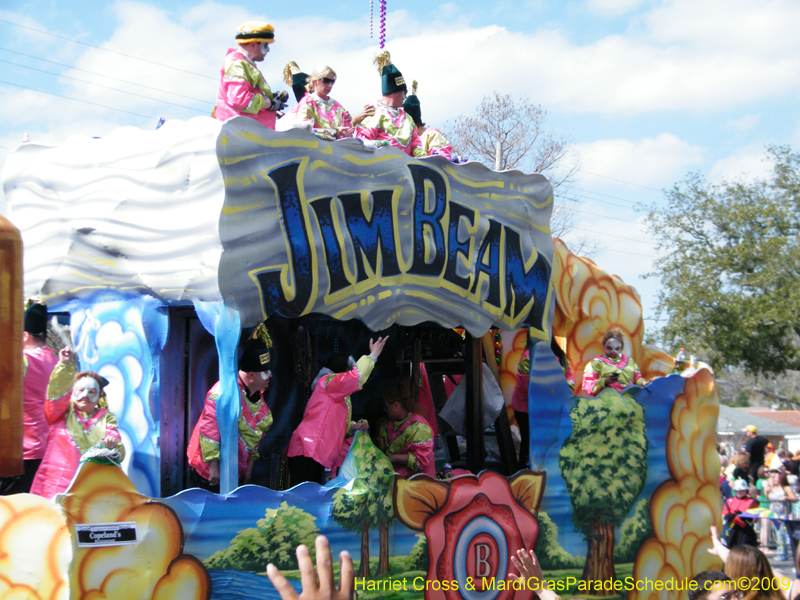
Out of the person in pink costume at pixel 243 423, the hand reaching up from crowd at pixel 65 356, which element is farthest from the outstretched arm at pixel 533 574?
the hand reaching up from crowd at pixel 65 356

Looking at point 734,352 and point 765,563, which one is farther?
point 734,352

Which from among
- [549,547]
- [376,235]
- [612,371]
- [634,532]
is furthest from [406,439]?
[634,532]

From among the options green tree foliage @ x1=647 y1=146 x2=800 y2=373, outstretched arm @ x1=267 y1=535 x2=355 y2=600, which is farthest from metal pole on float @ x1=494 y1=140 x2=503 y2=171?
outstretched arm @ x1=267 y1=535 x2=355 y2=600

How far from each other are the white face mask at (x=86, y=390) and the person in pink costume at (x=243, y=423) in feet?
2.18

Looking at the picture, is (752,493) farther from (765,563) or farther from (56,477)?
(56,477)

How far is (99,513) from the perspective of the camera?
179 inches

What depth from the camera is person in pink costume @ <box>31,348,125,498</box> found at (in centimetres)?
510

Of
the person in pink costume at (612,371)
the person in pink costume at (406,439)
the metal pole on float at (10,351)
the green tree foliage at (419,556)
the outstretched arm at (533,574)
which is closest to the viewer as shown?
the metal pole on float at (10,351)

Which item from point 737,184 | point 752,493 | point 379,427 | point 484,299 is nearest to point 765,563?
point 484,299

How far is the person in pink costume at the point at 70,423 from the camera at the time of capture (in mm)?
5102

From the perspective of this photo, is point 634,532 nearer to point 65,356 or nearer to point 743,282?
point 65,356

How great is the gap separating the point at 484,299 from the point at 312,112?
1937 millimetres

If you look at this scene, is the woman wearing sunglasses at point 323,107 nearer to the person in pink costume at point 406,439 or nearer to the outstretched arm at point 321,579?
the person in pink costume at point 406,439

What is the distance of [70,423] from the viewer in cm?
514
